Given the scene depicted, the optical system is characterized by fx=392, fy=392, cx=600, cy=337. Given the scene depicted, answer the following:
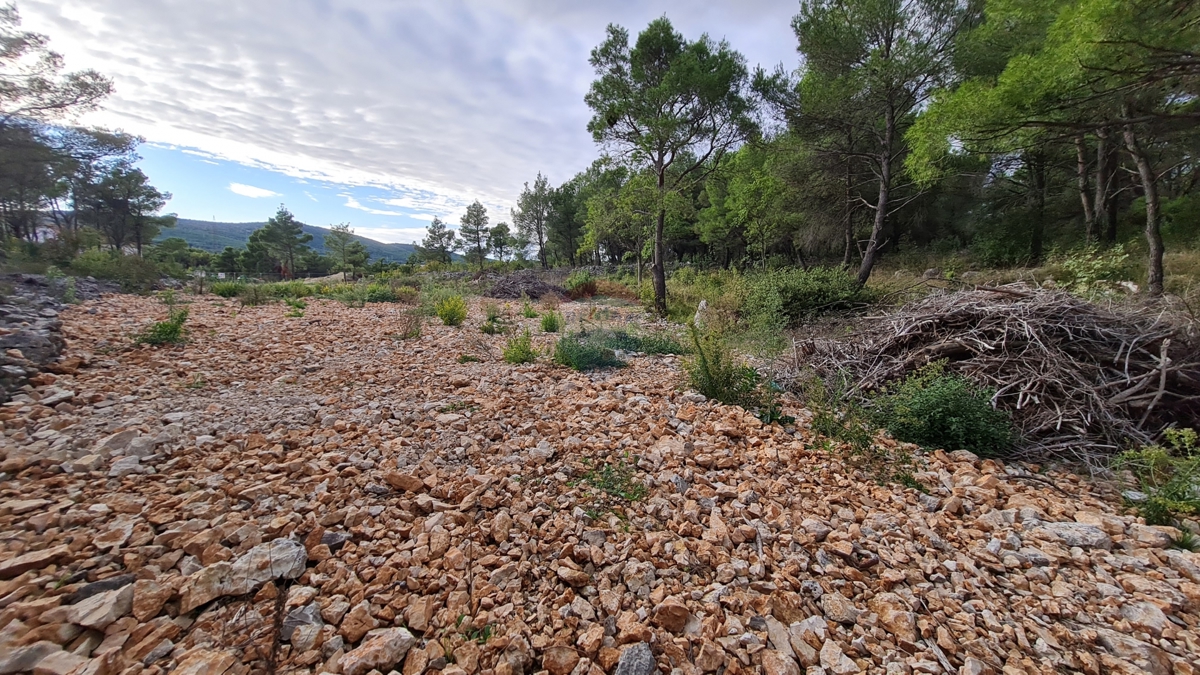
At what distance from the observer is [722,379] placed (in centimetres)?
372

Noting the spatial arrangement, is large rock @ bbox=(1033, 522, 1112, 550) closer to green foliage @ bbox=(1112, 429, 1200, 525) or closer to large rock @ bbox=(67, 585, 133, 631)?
green foliage @ bbox=(1112, 429, 1200, 525)

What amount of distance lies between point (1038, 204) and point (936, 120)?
12.9 metres

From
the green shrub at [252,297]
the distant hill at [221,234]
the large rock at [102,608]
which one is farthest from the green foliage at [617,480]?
the distant hill at [221,234]

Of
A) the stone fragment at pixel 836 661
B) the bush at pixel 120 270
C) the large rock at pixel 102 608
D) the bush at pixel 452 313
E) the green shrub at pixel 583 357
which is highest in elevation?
the bush at pixel 120 270

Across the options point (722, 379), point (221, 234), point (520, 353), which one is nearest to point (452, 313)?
point (520, 353)

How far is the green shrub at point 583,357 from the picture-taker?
15.8ft

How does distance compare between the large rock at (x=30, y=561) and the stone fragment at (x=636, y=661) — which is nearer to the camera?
the stone fragment at (x=636, y=661)

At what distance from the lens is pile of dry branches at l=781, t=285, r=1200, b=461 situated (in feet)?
9.05

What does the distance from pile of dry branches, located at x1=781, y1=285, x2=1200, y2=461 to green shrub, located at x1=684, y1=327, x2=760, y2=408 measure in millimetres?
890

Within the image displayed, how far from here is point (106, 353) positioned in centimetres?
415

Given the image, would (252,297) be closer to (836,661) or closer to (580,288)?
(580,288)

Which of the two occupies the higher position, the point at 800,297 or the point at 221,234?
the point at 221,234

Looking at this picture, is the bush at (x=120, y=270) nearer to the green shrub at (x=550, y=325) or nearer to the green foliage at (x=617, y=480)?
the green shrub at (x=550, y=325)

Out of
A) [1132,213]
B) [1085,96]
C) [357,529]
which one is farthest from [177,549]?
[1132,213]
